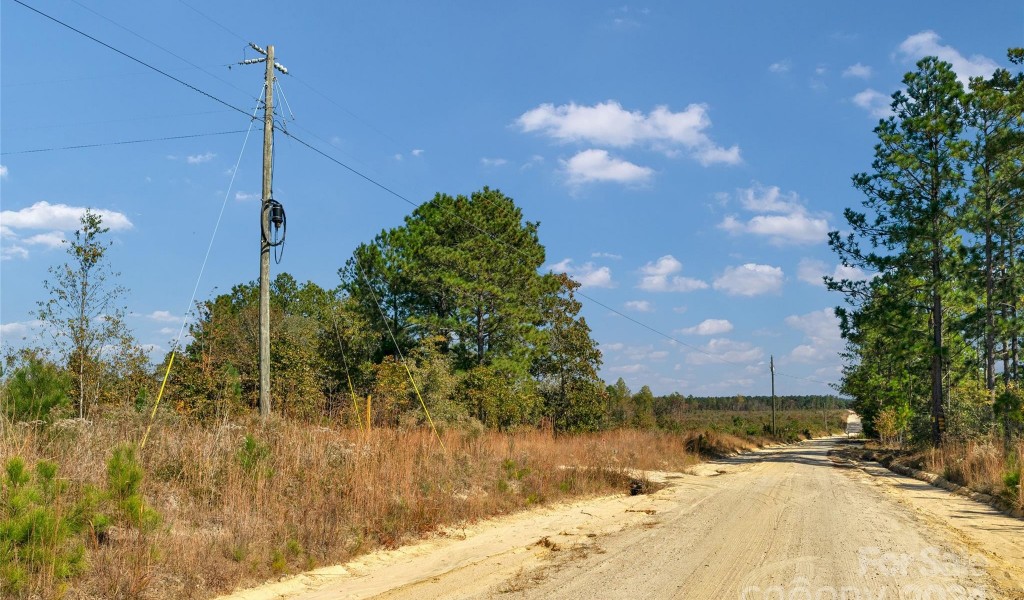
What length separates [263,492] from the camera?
9.43m

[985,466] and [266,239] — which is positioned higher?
[266,239]

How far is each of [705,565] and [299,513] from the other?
216 inches

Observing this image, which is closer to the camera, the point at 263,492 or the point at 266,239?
the point at 263,492

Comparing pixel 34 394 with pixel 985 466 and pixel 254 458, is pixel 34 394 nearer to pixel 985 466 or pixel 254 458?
pixel 254 458

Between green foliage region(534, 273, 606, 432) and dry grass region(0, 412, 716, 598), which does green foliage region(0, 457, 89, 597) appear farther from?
green foliage region(534, 273, 606, 432)

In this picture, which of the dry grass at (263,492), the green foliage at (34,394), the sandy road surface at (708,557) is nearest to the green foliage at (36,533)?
the dry grass at (263,492)

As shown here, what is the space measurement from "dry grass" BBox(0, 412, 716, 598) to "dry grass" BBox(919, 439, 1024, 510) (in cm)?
962

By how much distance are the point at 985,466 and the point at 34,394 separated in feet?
72.7

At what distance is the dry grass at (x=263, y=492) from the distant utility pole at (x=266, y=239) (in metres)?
1.86

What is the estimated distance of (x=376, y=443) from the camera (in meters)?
12.4

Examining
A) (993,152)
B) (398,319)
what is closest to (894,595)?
(993,152)

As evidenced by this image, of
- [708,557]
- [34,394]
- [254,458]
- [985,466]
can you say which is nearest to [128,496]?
[254,458]

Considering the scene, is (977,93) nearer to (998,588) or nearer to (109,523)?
(998,588)

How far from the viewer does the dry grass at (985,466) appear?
1428 centimetres
